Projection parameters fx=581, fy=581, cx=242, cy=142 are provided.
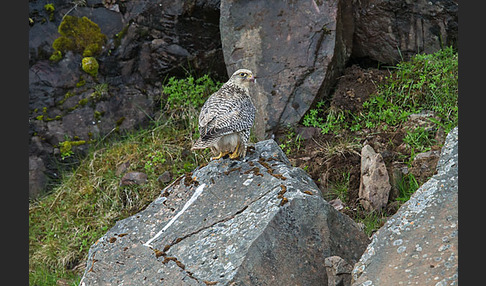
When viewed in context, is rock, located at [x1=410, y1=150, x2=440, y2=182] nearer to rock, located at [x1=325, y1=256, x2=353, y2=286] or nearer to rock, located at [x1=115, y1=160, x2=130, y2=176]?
rock, located at [x1=325, y1=256, x2=353, y2=286]

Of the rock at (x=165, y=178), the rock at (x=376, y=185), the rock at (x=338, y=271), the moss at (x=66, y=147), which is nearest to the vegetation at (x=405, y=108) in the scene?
the rock at (x=376, y=185)

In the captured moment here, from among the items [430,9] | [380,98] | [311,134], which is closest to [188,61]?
[311,134]

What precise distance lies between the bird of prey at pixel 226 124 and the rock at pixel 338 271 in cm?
153

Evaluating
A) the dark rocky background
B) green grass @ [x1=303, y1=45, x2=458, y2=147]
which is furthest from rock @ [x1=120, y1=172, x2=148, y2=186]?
green grass @ [x1=303, y1=45, x2=458, y2=147]

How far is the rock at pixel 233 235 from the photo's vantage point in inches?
179

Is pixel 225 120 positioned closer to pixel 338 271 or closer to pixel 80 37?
pixel 338 271

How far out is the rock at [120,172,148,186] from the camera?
788 cm

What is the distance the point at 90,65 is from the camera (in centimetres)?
877

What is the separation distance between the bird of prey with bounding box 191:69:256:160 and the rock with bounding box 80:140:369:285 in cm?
23

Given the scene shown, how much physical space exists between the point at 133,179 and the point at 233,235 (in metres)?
3.48

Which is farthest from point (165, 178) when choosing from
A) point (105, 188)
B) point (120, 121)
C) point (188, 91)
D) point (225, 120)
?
point (225, 120)

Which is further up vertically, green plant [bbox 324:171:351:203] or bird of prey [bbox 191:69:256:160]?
bird of prey [bbox 191:69:256:160]

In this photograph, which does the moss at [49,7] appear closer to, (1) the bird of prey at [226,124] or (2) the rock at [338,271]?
(1) the bird of prey at [226,124]

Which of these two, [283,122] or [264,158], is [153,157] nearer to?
[283,122]
